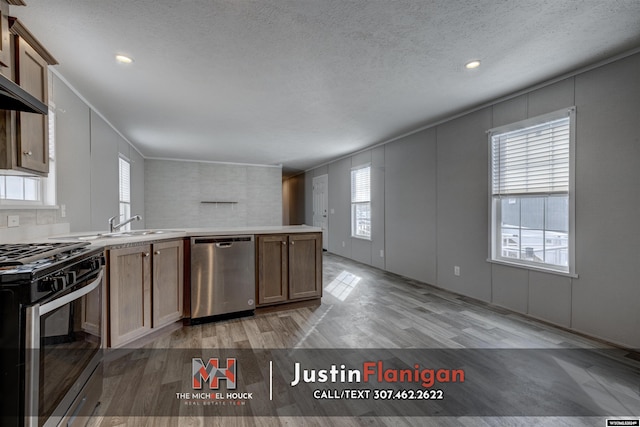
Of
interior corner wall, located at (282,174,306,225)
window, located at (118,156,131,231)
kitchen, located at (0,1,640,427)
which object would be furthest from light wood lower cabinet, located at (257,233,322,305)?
interior corner wall, located at (282,174,306,225)

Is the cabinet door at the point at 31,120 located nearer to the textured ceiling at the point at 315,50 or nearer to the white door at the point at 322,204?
the textured ceiling at the point at 315,50

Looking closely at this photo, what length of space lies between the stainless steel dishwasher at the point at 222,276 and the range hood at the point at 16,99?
5.16 feet

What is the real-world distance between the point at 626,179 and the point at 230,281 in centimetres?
375

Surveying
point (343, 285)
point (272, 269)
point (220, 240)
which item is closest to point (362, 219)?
point (343, 285)

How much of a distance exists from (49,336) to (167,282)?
155cm

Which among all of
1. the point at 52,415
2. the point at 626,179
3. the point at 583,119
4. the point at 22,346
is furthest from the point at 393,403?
the point at 583,119

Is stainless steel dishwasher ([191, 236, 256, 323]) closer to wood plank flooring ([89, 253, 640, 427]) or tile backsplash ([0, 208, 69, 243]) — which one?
wood plank flooring ([89, 253, 640, 427])

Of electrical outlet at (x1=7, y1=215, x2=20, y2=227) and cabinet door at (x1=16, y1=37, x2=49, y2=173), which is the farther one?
electrical outlet at (x1=7, y1=215, x2=20, y2=227)

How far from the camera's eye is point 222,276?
117 inches

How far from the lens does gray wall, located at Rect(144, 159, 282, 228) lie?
6988 millimetres

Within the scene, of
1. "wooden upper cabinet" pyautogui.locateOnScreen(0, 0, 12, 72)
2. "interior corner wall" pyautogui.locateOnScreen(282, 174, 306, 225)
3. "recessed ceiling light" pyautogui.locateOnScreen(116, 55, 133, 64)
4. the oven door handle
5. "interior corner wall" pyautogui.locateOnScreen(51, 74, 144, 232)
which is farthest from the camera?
"interior corner wall" pyautogui.locateOnScreen(282, 174, 306, 225)

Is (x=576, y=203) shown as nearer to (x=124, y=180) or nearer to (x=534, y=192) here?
(x=534, y=192)

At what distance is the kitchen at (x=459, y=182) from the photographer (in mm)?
2408

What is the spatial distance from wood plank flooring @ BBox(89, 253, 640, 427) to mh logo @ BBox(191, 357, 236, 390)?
0.15 metres
